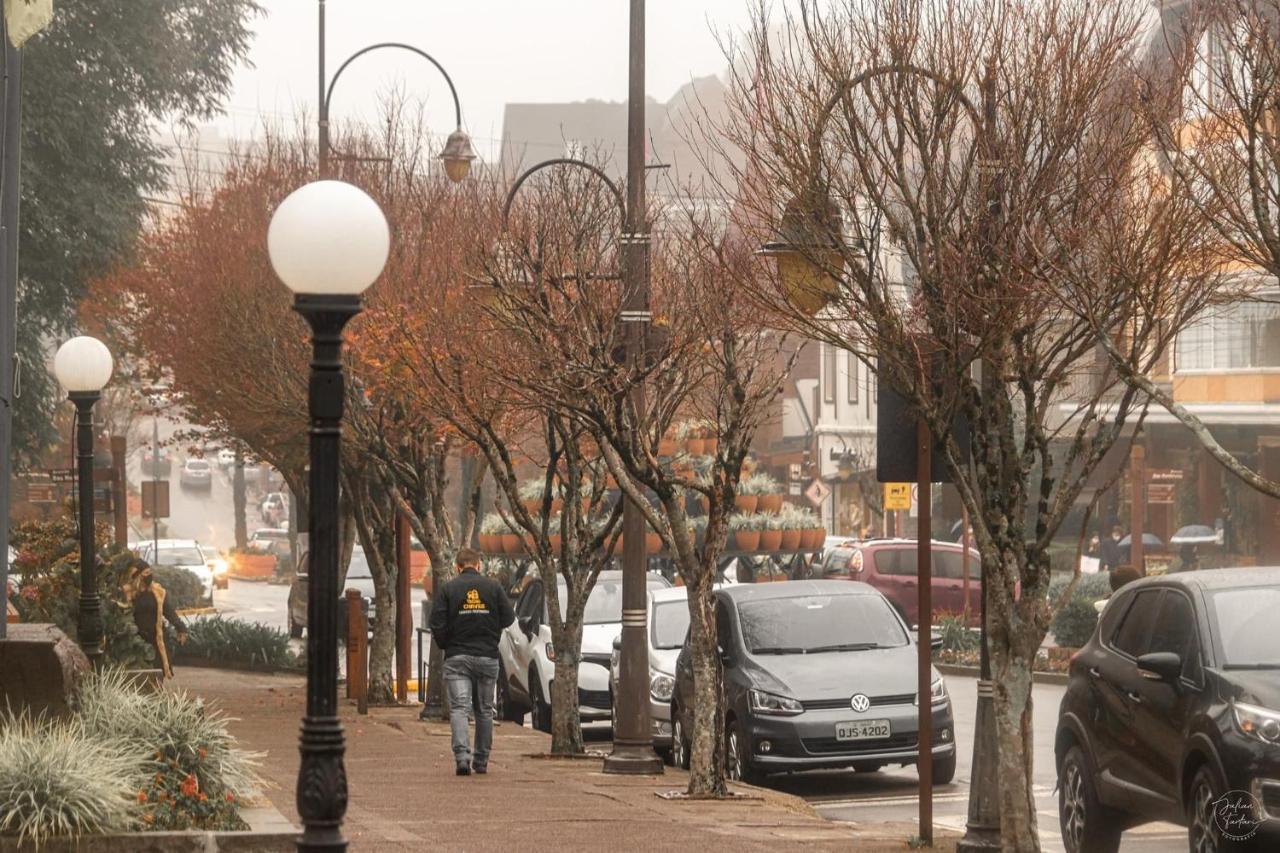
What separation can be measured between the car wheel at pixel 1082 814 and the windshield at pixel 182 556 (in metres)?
44.5

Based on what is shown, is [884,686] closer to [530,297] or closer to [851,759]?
[851,759]

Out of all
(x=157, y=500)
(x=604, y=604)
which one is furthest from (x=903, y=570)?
(x=604, y=604)

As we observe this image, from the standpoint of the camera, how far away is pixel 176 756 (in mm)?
10734

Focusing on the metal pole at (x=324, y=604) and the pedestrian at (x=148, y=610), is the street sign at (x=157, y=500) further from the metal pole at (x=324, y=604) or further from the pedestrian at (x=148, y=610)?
the metal pole at (x=324, y=604)

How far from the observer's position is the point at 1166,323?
43.8 feet

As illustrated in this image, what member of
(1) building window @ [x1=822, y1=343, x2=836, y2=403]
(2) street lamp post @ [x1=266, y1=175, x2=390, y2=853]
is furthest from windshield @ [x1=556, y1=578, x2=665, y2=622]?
(1) building window @ [x1=822, y1=343, x2=836, y2=403]

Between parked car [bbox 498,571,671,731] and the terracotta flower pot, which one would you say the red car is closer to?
the terracotta flower pot

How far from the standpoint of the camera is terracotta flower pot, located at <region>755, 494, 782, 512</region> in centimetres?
3788

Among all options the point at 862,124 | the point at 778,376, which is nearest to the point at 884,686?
the point at 778,376

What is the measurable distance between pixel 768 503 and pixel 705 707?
2311 centimetres

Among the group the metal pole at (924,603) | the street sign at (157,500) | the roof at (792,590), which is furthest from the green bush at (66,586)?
the street sign at (157,500)

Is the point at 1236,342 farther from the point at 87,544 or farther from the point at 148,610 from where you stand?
the point at 87,544

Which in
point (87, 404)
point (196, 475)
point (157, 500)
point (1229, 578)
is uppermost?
point (196, 475)

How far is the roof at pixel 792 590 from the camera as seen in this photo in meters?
18.2
